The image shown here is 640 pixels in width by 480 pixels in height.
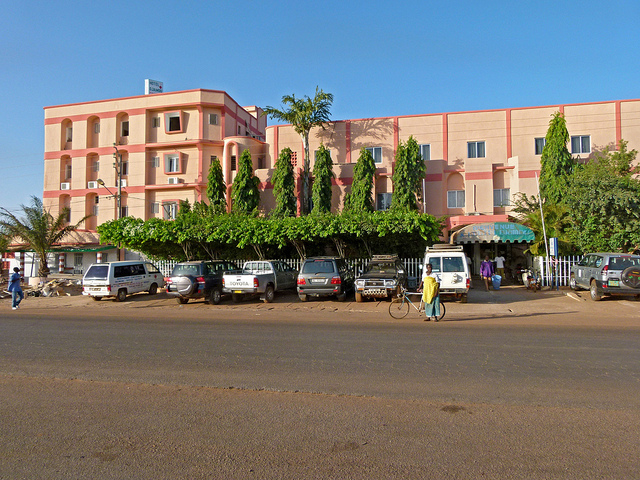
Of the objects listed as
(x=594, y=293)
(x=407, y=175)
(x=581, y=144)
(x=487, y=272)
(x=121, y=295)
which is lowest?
(x=121, y=295)

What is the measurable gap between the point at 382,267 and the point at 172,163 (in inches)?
949

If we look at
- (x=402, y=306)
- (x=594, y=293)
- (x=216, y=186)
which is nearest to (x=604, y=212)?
(x=594, y=293)

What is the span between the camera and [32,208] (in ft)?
98.9

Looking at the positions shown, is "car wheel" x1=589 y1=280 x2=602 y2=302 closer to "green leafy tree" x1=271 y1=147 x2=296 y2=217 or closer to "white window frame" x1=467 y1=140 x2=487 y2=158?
"white window frame" x1=467 y1=140 x2=487 y2=158

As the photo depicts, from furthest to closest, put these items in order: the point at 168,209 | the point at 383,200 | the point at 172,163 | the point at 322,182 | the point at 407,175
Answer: the point at 172,163 → the point at 168,209 → the point at 383,200 → the point at 322,182 → the point at 407,175

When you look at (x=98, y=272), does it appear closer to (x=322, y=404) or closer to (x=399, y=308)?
(x=399, y=308)

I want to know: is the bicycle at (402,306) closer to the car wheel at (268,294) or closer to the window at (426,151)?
the car wheel at (268,294)

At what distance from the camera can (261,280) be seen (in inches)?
714

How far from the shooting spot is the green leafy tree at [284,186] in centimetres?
3047

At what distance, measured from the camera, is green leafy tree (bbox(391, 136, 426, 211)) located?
2869 centimetres

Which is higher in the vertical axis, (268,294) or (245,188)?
(245,188)

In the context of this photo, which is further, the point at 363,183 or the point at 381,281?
the point at 363,183

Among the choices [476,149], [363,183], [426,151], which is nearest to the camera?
[363,183]

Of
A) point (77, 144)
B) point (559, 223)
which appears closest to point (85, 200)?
point (77, 144)
